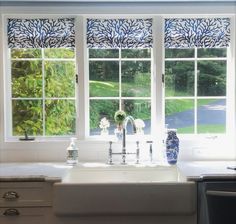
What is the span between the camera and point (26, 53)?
337cm

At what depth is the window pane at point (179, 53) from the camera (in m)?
3.39

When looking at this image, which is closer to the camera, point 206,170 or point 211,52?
point 206,170

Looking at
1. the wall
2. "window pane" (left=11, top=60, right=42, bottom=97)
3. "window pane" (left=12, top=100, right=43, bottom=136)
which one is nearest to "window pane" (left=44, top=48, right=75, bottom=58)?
"window pane" (left=11, top=60, right=42, bottom=97)

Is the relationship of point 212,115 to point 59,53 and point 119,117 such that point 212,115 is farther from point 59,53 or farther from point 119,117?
point 59,53

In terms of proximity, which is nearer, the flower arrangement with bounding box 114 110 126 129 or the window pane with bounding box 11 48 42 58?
the flower arrangement with bounding box 114 110 126 129

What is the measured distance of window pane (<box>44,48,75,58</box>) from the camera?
11.1 ft

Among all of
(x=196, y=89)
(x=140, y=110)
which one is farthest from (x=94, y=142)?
(x=196, y=89)

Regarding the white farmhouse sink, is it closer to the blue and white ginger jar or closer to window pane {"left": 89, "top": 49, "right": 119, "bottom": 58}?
the blue and white ginger jar

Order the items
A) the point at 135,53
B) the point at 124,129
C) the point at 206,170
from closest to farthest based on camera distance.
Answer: the point at 206,170, the point at 124,129, the point at 135,53

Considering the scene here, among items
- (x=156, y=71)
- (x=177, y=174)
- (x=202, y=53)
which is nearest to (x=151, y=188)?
(x=177, y=174)

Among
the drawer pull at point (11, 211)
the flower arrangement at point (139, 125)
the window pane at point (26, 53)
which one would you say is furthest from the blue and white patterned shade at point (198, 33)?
the drawer pull at point (11, 211)

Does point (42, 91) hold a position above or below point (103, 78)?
below

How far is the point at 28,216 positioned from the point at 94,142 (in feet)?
2.97

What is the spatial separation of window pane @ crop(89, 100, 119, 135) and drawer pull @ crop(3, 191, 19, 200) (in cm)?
98
